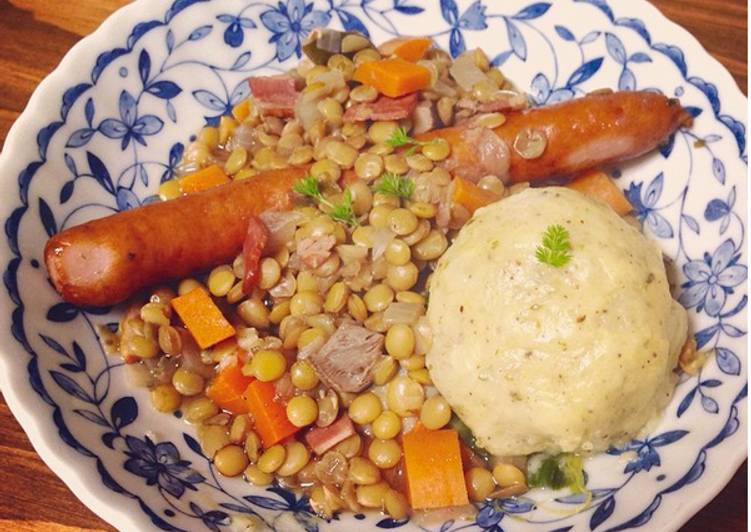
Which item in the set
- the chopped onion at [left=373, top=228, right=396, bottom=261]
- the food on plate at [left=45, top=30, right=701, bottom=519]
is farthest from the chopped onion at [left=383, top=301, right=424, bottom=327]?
the chopped onion at [left=373, top=228, right=396, bottom=261]

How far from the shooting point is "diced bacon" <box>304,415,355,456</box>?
2848 millimetres

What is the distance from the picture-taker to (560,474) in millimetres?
2795

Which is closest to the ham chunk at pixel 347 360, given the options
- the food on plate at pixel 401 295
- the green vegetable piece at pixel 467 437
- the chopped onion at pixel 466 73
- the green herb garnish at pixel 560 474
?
the food on plate at pixel 401 295

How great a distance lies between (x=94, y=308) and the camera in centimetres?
295

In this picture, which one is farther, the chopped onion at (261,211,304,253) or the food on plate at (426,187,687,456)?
the chopped onion at (261,211,304,253)

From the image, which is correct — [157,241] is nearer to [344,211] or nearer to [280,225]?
[280,225]

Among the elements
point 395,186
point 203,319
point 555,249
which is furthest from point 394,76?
point 203,319

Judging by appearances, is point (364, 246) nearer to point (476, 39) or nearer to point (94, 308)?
point (94, 308)

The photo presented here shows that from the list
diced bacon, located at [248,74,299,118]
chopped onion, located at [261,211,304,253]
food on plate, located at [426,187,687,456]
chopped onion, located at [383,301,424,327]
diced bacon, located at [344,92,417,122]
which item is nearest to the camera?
food on plate, located at [426,187,687,456]

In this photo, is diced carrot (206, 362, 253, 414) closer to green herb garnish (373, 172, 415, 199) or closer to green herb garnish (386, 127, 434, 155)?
green herb garnish (373, 172, 415, 199)

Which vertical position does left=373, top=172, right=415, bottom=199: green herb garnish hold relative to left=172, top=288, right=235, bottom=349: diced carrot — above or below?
above

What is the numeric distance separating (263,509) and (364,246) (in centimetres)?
110

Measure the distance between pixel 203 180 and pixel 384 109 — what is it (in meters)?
0.90

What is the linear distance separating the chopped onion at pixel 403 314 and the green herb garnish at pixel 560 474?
738 millimetres
